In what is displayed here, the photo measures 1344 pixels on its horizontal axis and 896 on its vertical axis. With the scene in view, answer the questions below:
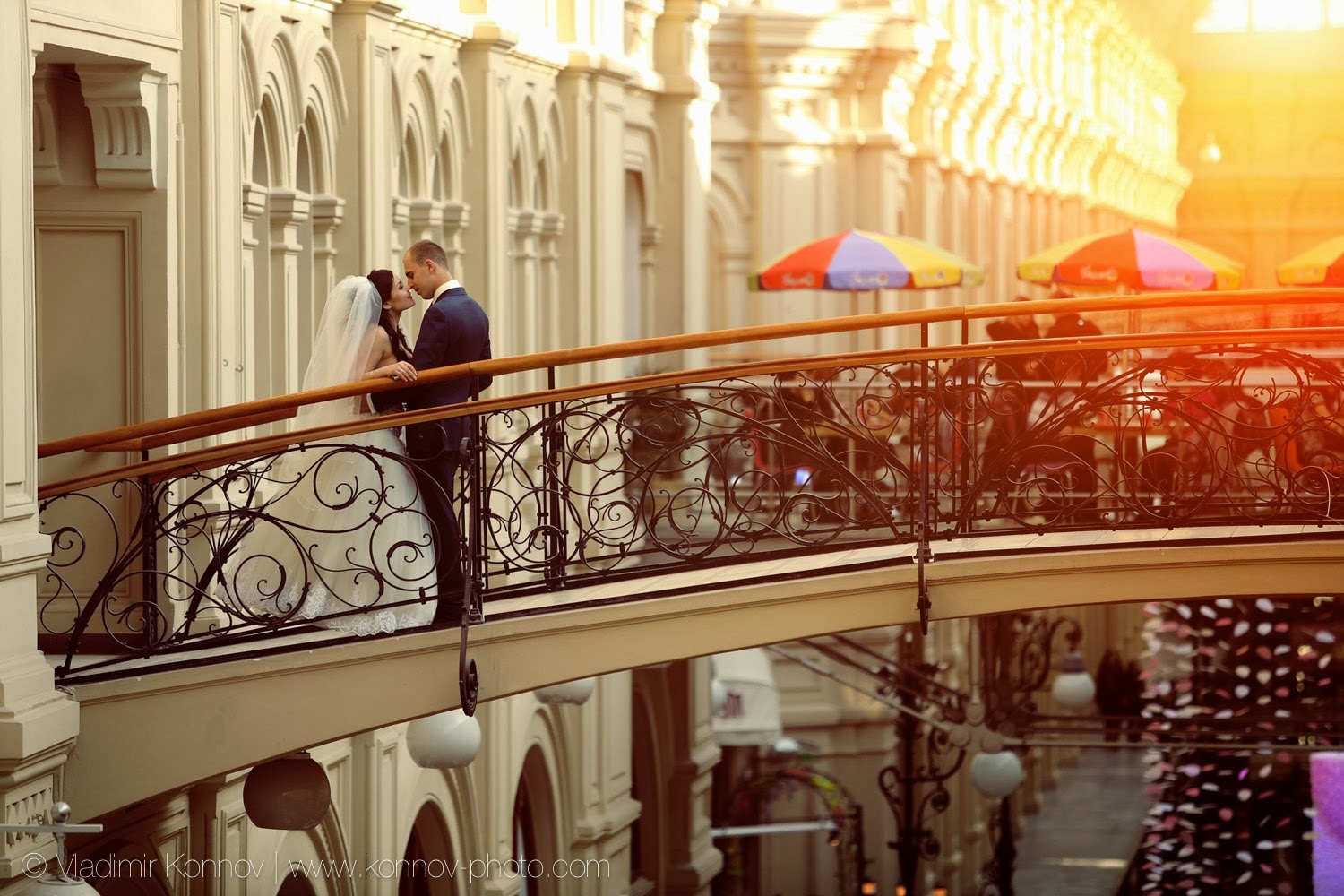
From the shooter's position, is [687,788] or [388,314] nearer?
[388,314]

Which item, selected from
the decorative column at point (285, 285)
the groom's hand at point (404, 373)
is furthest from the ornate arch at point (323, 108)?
the groom's hand at point (404, 373)

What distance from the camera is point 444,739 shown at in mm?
12070

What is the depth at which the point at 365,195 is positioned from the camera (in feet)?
50.7

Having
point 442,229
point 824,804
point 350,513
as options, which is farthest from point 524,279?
point 824,804

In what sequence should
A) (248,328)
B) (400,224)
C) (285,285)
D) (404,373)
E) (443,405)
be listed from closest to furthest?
1. (404,373)
2. (443,405)
3. (248,328)
4. (285,285)
5. (400,224)

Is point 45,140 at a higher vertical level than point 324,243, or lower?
higher

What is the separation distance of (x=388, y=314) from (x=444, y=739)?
1968 millimetres

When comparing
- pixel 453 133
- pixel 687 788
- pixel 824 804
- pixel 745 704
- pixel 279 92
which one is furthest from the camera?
pixel 824 804

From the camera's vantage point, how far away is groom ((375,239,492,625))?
1127 cm

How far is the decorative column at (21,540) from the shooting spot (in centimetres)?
955

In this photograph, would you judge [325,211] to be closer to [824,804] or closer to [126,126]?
[126,126]

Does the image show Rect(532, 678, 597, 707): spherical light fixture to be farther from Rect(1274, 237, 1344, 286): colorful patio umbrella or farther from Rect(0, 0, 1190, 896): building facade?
Rect(1274, 237, 1344, 286): colorful patio umbrella

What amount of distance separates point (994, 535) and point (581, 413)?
2282 millimetres

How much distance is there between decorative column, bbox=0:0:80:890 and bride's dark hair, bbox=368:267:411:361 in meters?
1.97
